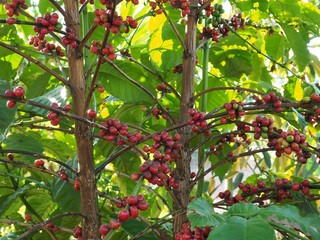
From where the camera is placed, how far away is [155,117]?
1726 mm

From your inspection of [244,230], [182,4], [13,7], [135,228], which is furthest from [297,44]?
[244,230]

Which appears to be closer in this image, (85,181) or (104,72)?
(85,181)

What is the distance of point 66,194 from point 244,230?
81cm

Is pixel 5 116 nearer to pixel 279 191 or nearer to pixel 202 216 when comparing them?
pixel 202 216

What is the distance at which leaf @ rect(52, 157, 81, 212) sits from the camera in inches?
59.0

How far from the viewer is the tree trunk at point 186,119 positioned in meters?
1.51

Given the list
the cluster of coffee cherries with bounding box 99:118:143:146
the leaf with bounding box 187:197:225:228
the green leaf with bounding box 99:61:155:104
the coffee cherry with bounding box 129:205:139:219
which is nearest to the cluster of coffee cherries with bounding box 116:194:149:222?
the coffee cherry with bounding box 129:205:139:219

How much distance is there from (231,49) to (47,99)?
31.2 inches

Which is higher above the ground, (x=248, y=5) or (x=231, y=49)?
(x=248, y=5)

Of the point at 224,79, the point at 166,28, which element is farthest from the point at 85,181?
the point at 224,79

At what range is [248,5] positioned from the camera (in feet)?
6.03

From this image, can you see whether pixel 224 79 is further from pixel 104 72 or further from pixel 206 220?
pixel 206 220

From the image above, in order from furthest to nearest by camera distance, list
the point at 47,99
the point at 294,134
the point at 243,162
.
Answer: the point at 243,162, the point at 47,99, the point at 294,134

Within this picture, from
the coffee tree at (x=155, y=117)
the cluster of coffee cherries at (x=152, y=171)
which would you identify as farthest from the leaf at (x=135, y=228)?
the cluster of coffee cherries at (x=152, y=171)
